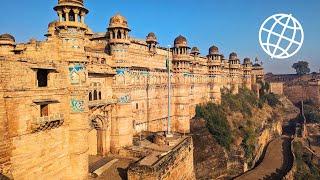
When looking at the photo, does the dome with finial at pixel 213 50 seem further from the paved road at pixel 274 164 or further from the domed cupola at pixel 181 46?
the paved road at pixel 274 164

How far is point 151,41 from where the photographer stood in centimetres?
3275

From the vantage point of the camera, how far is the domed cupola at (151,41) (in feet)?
107

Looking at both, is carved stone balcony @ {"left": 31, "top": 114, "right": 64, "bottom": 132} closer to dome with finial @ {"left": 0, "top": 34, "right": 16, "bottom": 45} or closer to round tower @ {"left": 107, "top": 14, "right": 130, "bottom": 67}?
round tower @ {"left": 107, "top": 14, "right": 130, "bottom": 67}

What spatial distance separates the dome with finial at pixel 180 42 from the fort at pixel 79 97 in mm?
119

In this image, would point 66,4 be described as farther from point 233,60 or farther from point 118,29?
point 233,60

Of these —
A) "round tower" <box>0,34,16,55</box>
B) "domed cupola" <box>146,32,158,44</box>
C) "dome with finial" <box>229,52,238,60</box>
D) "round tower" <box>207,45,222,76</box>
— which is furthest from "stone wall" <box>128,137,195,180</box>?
"dome with finial" <box>229,52,238,60</box>

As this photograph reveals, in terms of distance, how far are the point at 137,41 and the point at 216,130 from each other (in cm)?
1621

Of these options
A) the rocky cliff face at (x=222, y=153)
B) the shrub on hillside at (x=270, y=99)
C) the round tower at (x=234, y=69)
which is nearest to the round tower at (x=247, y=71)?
the shrub on hillside at (x=270, y=99)

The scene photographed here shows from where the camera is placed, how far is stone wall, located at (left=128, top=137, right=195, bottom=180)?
18844 mm

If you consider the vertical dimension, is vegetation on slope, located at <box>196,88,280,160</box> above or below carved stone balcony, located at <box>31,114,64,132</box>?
below

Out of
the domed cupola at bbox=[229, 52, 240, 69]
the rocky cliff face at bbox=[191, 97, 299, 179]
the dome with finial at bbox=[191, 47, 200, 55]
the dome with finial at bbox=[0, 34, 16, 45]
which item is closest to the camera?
the dome with finial at bbox=[0, 34, 16, 45]

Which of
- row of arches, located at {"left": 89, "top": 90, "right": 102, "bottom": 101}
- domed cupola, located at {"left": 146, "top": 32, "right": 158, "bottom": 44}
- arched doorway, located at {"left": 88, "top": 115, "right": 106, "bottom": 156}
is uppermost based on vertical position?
domed cupola, located at {"left": 146, "top": 32, "right": 158, "bottom": 44}

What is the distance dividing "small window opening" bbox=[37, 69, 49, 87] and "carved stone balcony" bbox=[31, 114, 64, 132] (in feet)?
7.43

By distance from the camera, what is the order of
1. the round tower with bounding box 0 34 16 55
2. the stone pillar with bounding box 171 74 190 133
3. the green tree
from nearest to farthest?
the round tower with bounding box 0 34 16 55
the stone pillar with bounding box 171 74 190 133
the green tree
